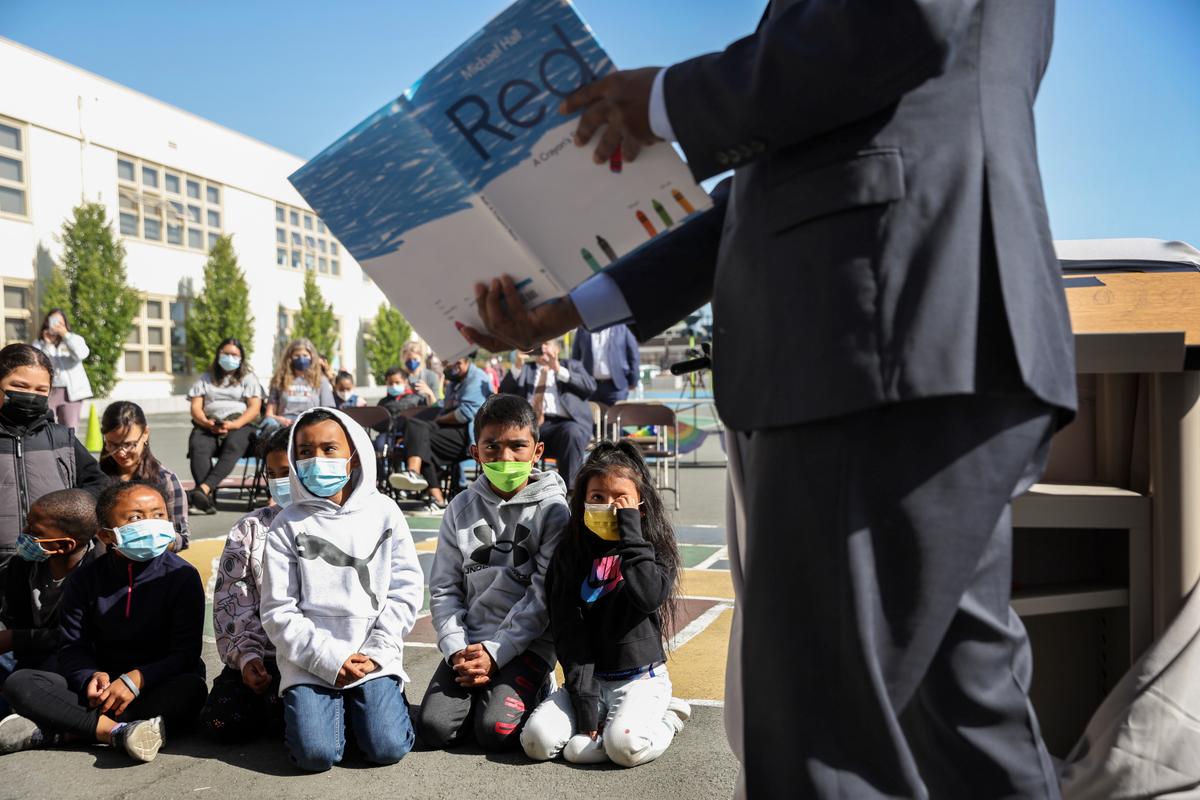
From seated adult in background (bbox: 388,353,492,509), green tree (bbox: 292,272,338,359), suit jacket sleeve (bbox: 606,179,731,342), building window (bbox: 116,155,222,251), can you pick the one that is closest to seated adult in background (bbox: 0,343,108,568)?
suit jacket sleeve (bbox: 606,179,731,342)

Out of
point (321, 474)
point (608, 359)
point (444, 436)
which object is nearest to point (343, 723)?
point (321, 474)

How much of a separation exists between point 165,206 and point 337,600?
117ft

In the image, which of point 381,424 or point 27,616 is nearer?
point 27,616

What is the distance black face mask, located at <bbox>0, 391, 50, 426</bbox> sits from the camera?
4.46 m

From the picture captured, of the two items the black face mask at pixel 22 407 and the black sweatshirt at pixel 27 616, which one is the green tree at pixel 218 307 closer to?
the black face mask at pixel 22 407

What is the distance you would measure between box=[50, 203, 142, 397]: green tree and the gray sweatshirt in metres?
29.2

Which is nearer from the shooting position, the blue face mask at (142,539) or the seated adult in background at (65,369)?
the blue face mask at (142,539)

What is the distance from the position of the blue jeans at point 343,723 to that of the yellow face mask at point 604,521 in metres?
0.85

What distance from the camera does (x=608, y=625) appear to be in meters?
3.42

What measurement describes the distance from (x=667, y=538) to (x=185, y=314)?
119ft

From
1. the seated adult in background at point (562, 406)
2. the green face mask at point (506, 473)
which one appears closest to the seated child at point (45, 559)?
the green face mask at point (506, 473)

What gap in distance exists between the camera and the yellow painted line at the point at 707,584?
5.54m

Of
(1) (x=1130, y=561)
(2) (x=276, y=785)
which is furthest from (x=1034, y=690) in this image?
(2) (x=276, y=785)

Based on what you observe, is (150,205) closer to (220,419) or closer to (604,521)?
(220,419)
